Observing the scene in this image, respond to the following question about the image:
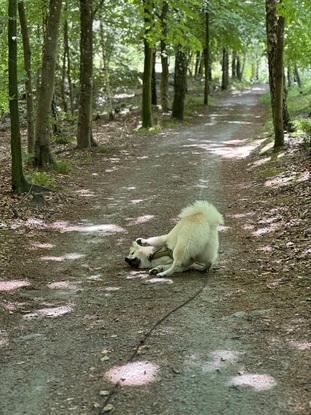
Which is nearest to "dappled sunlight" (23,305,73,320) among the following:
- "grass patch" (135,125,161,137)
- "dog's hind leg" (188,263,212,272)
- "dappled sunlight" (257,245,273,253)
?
"dog's hind leg" (188,263,212,272)

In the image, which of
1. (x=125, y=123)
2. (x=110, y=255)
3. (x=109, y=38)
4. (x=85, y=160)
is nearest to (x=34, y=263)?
(x=110, y=255)

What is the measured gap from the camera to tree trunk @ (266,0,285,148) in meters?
15.4

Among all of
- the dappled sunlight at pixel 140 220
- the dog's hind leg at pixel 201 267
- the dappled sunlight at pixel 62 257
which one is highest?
the dappled sunlight at pixel 140 220

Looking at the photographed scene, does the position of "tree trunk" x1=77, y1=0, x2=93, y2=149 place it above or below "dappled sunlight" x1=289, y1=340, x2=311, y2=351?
above

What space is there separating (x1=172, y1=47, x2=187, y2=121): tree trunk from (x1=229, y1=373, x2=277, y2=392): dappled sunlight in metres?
23.0

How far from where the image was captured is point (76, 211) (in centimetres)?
1129

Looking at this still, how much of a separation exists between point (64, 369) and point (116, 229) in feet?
17.5

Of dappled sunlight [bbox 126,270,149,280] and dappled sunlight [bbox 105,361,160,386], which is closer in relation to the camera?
dappled sunlight [bbox 105,361,160,386]

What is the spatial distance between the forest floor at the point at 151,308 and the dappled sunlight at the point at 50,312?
0.9 inches

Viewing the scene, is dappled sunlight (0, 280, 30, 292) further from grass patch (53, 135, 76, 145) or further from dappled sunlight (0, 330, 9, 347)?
grass patch (53, 135, 76, 145)

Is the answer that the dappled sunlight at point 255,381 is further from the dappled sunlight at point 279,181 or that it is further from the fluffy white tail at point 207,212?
the dappled sunlight at point 279,181

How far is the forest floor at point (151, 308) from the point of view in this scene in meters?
4.16

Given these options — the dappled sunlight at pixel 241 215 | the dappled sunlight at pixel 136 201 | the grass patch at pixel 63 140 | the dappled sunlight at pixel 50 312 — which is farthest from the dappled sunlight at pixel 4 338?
the grass patch at pixel 63 140

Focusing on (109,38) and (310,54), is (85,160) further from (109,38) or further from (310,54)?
(109,38)
